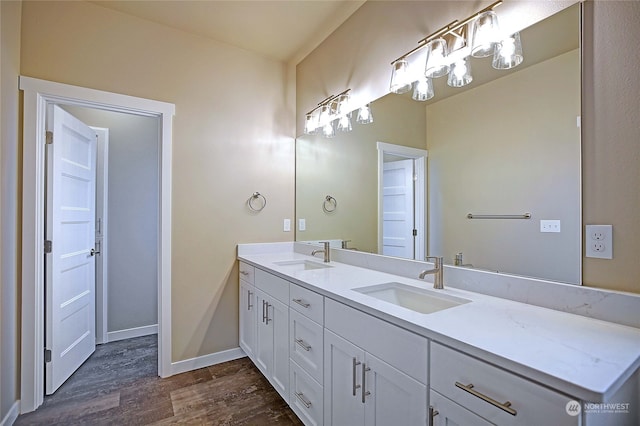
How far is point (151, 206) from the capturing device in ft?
10.5

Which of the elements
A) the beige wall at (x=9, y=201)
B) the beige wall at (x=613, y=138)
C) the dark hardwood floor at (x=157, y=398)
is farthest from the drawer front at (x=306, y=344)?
the beige wall at (x=9, y=201)

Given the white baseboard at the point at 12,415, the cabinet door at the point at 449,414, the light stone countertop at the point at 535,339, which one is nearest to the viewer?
the light stone countertop at the point at 535,339

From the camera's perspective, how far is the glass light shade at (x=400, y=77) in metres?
1.75

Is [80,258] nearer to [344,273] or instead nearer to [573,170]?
[344,273]

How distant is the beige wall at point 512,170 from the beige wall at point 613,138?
1.7 inches

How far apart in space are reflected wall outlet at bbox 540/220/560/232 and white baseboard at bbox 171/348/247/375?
242 centimetres

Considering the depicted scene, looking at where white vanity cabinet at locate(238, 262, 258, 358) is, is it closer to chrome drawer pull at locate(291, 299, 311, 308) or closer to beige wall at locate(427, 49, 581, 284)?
chrome drawer pull at locate(291, 299, 311, 308)

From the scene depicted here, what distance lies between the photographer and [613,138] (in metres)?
1.04

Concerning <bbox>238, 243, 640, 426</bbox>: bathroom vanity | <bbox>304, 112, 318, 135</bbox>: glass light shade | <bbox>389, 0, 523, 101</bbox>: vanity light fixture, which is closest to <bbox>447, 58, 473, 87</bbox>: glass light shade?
<bbox>389, 0, 523, 101</bbox>: vanity light fixture

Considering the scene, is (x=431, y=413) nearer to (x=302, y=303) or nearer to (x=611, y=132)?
(x=302, y=303)

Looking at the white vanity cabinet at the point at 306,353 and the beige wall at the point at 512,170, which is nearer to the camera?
the beige wall at the point at 512,170

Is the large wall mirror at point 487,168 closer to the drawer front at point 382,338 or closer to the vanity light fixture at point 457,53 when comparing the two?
the vanity light fixture at point 457,53

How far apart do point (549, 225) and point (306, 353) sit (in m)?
1.27

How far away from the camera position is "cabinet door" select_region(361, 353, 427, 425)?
3.27ft
